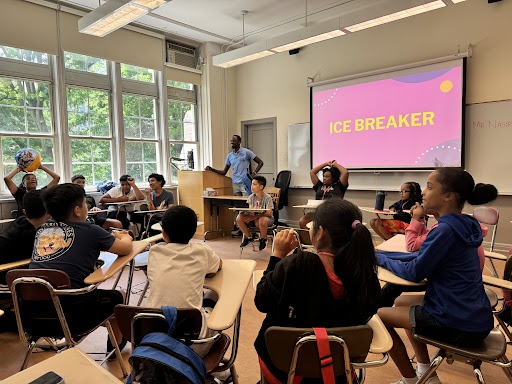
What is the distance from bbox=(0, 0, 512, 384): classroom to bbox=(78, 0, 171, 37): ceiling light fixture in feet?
0.11

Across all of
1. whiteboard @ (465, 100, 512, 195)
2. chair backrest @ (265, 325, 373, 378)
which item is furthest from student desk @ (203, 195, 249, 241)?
chair backrest @ (265, 325, 373, 378)

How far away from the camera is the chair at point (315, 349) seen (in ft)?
3.65

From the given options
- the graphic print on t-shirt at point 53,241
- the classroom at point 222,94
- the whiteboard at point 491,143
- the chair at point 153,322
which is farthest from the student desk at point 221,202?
the chair at point 153,322

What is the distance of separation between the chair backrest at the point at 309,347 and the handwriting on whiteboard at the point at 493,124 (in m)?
4.52

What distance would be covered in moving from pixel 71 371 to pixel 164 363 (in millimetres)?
244

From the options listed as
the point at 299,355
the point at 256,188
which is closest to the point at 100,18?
the point at 256,188

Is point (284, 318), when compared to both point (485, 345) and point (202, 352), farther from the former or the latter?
point (485, 345)

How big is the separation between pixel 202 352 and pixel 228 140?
20.3 ft

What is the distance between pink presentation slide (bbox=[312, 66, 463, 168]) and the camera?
4.79 metres

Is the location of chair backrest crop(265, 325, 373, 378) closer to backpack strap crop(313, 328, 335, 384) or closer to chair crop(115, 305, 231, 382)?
backpack strap crop(313, 328, 335, 384)

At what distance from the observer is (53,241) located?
5.99ft

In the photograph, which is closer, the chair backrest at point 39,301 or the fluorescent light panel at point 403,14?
the chair backrest at point 39,301

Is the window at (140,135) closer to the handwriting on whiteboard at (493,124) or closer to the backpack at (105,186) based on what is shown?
the backpack at (105,186)

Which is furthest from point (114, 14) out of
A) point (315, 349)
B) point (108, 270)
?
point (315, 349)
